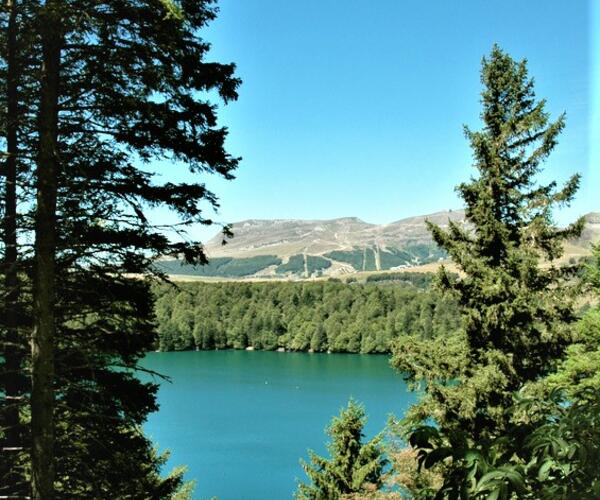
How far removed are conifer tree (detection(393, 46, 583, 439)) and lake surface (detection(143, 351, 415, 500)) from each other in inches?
180

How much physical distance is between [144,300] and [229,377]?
59204 millimetres

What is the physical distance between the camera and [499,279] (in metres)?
8.75

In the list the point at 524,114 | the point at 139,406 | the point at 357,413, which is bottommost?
the point at 357,413

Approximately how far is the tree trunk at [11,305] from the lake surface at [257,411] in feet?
32.4

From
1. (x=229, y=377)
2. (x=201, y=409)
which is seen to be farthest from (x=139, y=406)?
(x=229, y=377)

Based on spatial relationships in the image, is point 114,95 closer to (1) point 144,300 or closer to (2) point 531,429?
(1) point 144,300

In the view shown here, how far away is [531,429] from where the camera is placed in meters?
1.62

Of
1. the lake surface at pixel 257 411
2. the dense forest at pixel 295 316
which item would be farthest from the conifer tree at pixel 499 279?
the dense forest at pixel 295 316

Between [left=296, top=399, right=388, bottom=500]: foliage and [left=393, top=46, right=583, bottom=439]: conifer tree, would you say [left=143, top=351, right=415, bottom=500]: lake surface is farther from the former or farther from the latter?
[left=393, top=46, right=583, bottom=439]: conifer tree

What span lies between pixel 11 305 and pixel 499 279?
23.8 feet

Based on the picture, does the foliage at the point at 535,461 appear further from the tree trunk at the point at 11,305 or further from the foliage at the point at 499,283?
the foliage at the point at 499,283

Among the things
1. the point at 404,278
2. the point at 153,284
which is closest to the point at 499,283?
the point at 153,284

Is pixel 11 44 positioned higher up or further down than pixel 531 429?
higher up

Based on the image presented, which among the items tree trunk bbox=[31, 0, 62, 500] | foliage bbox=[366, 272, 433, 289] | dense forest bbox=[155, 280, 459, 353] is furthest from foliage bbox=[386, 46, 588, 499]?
foliage bbox=[366, 272, 433, 289]
